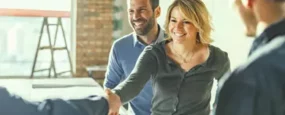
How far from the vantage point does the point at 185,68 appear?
1796 millimetres

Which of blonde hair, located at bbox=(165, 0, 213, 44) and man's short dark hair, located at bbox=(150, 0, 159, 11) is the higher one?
blonde hair, located at bbox=(165, 0, 213, 44)

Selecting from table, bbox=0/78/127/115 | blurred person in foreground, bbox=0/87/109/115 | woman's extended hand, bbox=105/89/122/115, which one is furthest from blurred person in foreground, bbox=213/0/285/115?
table, bbox=0/78/127/115

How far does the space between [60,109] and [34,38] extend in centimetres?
564

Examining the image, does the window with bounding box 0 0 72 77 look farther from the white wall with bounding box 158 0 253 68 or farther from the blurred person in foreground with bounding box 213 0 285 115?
the blurred person in foreground with bounding box 213 0 285 115

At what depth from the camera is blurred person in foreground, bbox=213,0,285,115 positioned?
2.77ft

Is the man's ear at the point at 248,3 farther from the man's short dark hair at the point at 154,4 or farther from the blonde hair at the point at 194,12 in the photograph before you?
the man's short dark hair at the point at 154,4

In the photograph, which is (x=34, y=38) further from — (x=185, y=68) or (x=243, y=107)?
(x=243, y=107)

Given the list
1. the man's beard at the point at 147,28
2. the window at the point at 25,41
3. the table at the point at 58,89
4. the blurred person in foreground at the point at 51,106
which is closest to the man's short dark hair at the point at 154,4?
the man's beard at the point at 147,28

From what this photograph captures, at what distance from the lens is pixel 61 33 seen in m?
6.73

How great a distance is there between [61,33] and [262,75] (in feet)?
20.0

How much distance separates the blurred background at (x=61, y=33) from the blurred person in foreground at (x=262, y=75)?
5.64 meters

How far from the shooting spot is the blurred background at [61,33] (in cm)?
655

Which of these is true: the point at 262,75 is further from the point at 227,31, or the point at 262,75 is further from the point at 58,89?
the point at 58,89

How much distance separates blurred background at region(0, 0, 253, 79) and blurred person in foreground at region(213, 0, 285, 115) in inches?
222
